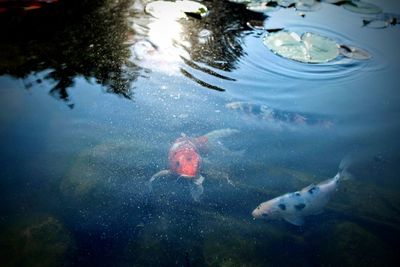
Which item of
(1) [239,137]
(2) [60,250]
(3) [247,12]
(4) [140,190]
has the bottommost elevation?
(2) [60,250]

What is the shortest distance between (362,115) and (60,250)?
393 centimetres

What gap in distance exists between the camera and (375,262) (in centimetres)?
252

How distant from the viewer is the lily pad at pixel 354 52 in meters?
4.93

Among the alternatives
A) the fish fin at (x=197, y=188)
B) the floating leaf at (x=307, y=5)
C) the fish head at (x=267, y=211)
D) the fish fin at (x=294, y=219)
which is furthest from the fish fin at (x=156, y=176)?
the floating leaf at (x=307, y=5)

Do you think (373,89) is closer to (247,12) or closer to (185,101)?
(185,101)

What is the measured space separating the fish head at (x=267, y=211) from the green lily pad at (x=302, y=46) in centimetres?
286

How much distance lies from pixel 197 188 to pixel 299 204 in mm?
1012

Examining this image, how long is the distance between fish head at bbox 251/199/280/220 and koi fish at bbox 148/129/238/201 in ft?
1.86

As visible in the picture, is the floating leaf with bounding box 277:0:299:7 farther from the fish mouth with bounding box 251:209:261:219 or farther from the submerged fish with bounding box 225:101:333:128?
the fish mouth with bounding box 251:209:261:219

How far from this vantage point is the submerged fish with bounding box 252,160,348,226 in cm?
268

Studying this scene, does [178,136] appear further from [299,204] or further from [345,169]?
[345,169]

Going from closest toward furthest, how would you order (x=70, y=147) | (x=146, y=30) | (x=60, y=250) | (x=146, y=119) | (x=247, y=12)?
(x=60, y=250) → (x=70, y=147) → (x=146, y=119) → (x=146, y=30) → (x=247, y=12)

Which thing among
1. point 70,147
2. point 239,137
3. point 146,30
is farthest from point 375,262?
point 146,30

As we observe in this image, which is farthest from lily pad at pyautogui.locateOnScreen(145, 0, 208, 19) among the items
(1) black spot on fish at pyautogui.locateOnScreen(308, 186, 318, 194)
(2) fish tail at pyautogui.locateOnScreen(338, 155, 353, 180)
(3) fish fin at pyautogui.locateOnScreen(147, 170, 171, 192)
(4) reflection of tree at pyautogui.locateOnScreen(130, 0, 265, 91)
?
(1) black spot on fish at pyautogui.locateOnScreen(308, 186, 318, 194)
